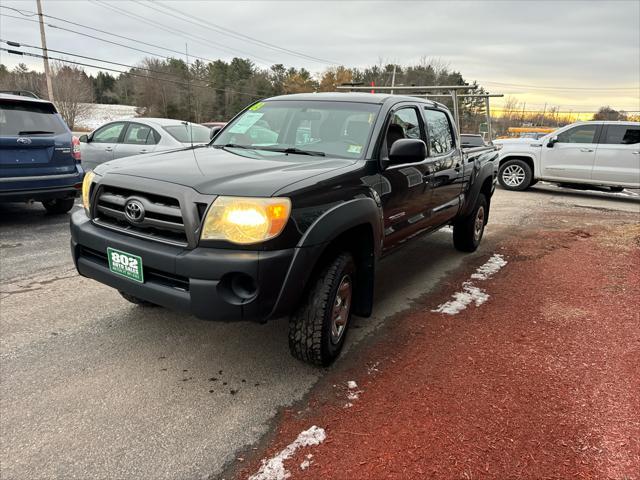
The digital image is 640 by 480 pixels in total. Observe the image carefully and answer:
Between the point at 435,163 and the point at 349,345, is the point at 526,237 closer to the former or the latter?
the point at 435,163

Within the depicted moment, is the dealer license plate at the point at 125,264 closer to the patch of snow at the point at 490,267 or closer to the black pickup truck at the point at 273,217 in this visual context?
the black pickup truck at the point at 273,217

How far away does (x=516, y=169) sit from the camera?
12352 millimetres

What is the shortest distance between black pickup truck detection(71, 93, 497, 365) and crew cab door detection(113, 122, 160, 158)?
4708mm

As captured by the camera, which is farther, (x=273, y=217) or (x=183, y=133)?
(x=183, y=133)

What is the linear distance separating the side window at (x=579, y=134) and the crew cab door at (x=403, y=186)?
8944 millimetres

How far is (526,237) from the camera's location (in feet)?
22.9

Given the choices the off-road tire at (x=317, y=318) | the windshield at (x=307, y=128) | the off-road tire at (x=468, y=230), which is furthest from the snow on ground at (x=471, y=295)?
the windshield at (x=307, y=128)

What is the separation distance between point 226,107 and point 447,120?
165ft

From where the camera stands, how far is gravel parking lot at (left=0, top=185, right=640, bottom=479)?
221 centimetres

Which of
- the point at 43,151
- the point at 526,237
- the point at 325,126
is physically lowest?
the point at 526,237

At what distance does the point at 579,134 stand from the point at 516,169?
1.68 meters

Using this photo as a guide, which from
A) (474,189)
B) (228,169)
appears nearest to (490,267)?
(474,189)

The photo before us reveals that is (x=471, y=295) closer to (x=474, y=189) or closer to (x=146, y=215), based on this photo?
(x=474, y=189)

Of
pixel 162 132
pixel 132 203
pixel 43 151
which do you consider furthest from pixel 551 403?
pixel 162 132
